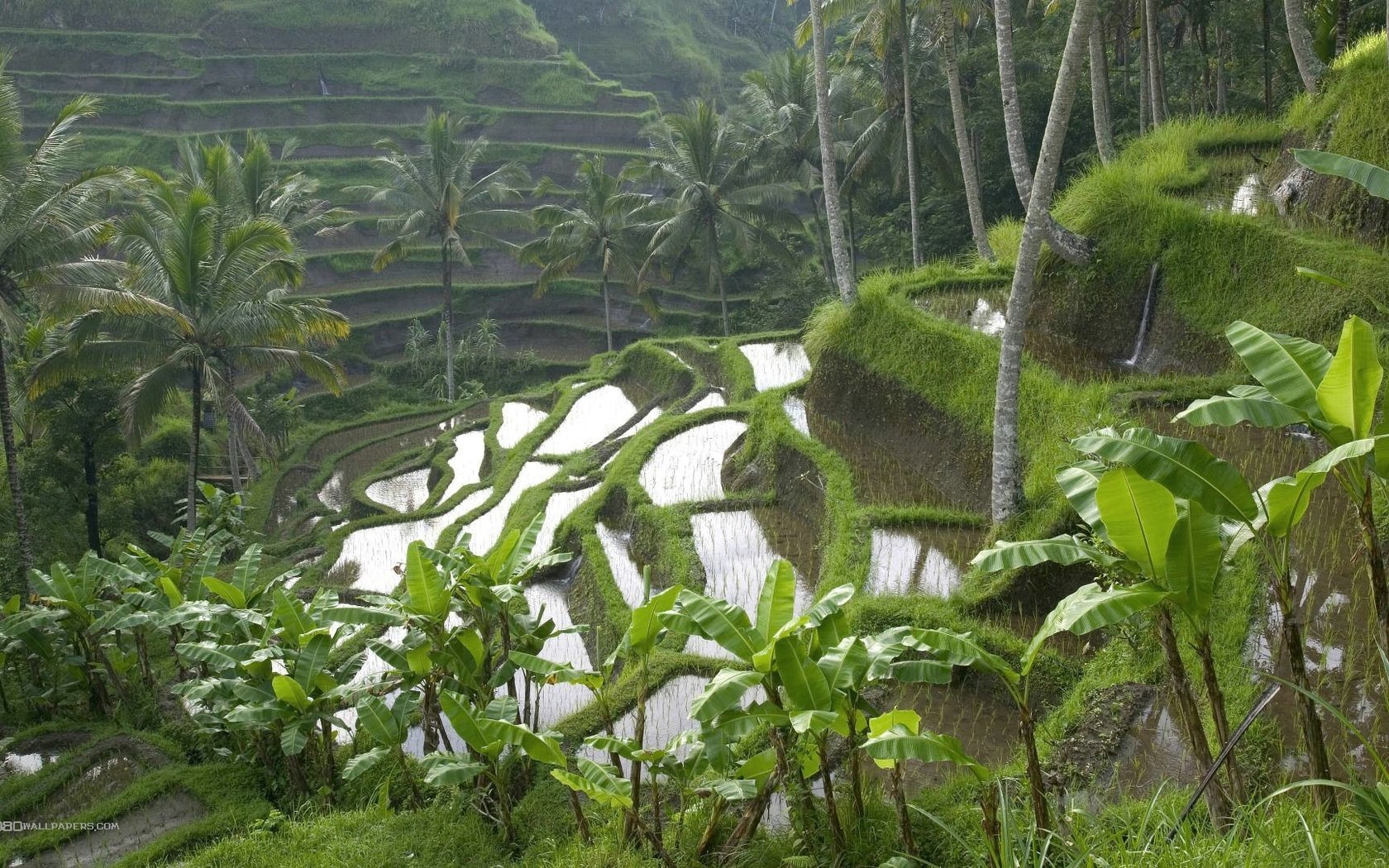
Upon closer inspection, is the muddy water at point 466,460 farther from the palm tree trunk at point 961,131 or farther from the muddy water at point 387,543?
the palm tree trunk at point 961,131

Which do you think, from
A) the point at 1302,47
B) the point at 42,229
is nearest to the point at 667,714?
the point at 42,229

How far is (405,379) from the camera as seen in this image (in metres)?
27.2

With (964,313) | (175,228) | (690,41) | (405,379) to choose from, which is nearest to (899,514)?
(964,313)

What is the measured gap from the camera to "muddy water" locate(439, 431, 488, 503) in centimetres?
1577

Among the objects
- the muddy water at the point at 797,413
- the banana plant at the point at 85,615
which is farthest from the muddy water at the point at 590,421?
the banana plant at the point at 85,615

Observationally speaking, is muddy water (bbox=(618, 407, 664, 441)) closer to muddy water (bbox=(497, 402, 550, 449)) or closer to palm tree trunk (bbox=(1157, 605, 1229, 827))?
muddy water (bbox=(497, 402, 550, 449))

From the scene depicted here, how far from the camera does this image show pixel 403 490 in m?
16.8

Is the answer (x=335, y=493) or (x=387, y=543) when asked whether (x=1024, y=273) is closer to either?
(x=387, y=543)

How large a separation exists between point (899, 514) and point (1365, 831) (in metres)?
5.58

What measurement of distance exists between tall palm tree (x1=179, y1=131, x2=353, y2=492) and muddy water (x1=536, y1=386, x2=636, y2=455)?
4.61 metres

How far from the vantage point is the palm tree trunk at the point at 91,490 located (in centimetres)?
1411

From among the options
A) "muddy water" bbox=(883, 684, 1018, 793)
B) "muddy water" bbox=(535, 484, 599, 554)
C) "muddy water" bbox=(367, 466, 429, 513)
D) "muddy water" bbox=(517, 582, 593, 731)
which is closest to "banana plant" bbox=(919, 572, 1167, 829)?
"muddy water" bbox=(883, 684, 1018, 793)

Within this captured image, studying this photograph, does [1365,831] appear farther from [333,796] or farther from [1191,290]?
[1191,290]

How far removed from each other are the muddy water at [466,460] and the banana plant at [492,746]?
973 centimetres
